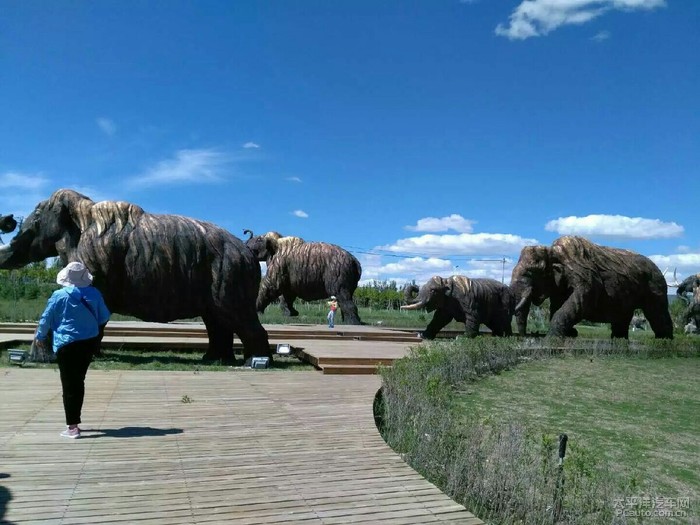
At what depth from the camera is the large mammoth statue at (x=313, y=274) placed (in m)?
22.0

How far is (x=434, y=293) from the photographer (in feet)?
62.0

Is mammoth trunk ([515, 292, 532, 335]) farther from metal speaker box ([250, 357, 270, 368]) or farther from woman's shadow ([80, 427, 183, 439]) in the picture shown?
woman's shadow ([80, 427, 183, 439])

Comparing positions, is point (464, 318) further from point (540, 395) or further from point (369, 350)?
point (540, 395)

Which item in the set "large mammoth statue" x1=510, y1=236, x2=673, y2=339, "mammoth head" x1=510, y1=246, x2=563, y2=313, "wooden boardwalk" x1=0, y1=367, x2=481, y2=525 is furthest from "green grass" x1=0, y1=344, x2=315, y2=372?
"large mammoth statue" x1=510, y1=236, x2=673, y2=339

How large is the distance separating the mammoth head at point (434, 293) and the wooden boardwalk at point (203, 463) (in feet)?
36.1

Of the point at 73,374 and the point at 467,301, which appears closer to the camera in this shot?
the point at 73,374

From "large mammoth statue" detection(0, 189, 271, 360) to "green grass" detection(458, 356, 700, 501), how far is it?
4102mm

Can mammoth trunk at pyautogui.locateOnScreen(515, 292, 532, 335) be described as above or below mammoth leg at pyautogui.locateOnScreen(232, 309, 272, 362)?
above

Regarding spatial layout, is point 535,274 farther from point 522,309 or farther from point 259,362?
point 259,362

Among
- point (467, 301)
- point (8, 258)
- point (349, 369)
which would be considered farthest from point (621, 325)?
point (8, 258)

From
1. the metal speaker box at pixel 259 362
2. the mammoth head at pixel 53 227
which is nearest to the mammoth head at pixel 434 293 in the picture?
the metal speaker box at pixel 259 362

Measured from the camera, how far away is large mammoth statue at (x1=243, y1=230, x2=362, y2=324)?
22.0m

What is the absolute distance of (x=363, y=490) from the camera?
452cm

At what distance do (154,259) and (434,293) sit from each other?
1015 centimetres
